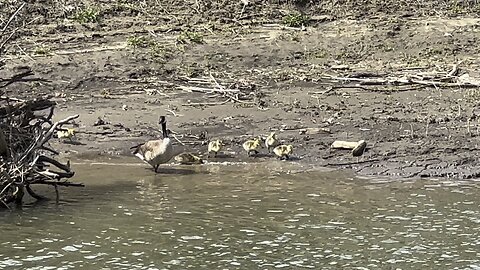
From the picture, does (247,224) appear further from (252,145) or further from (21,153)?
(252,145)

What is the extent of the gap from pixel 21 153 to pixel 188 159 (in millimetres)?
3180

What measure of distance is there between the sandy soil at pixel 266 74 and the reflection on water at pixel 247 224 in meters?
1.18

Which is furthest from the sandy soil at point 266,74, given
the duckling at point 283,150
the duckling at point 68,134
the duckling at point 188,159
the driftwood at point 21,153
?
the driftwood at point 21,153

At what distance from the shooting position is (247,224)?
960cm

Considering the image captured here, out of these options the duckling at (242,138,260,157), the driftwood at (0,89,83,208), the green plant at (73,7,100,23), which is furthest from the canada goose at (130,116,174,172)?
the green plant at (73,7,100,23)

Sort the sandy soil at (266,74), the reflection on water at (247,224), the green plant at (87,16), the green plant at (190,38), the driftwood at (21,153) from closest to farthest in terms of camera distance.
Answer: the reflection on water at (247,224)
the driftwood at (21,153)
the sandy soil at (266,74)
the green plant at (190,38)
the green plant at (87,16)

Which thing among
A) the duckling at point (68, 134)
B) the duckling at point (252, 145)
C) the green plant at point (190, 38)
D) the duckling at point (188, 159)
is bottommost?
the duckling at point (188, 159)

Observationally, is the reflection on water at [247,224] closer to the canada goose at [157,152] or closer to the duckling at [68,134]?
the canada goose at [157,152]

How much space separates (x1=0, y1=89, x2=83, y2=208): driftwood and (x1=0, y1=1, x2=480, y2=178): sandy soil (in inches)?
110

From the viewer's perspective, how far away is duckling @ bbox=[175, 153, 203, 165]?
505 inches

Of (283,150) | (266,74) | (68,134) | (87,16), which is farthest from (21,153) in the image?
(87,16)

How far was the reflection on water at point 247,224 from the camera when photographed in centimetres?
830

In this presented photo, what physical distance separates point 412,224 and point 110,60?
8.88m

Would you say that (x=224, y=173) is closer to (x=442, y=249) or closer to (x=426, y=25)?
(x=442, y=249)
